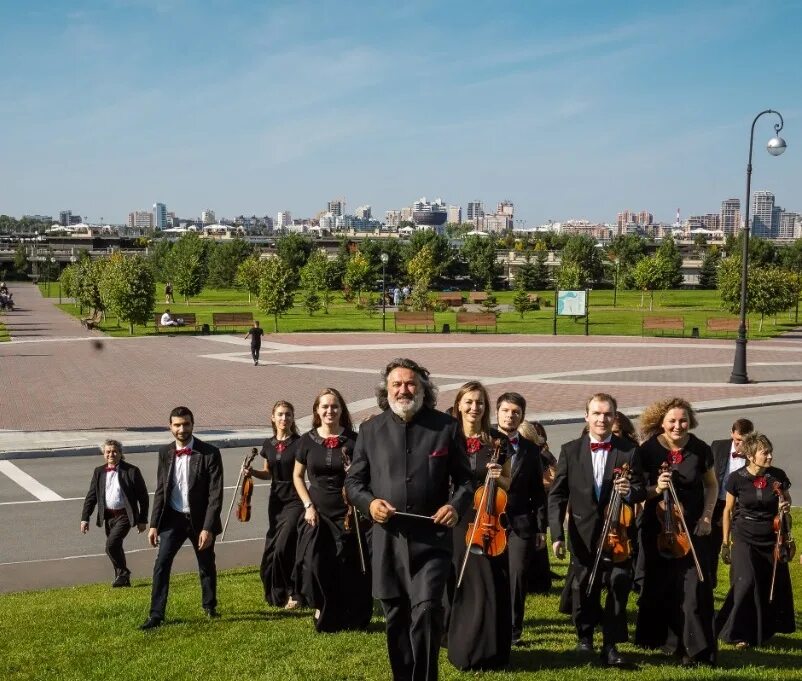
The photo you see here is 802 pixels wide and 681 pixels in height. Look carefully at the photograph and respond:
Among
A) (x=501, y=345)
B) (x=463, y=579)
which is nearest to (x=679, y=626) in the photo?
(x=463, y=579)

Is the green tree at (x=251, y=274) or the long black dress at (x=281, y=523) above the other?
the green tree at (x=251, y=274)

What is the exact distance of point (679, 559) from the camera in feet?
22.6

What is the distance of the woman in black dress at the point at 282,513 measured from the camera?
828 cm

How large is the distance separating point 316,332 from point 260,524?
33.3 m

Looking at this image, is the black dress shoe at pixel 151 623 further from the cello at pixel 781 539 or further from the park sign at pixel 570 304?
the park sign at pixel 570 304

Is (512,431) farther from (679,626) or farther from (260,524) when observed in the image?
(260,524)

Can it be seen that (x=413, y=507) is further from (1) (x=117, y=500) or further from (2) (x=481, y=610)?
(1) (x=117, y=500)

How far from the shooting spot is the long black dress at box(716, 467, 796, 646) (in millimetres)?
7539

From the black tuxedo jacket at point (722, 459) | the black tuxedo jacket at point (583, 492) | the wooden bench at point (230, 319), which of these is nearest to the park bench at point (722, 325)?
the wooden bench at point (230, 319)

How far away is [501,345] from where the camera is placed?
128 ft

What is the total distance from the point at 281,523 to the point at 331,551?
87cm

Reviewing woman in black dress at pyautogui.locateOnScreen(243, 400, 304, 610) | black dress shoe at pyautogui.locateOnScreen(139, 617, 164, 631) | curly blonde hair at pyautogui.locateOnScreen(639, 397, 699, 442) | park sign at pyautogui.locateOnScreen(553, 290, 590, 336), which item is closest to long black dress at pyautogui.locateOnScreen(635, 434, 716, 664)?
curly blonde hair at pyautogui.locateOnScreen(639, 397, 699, 442)

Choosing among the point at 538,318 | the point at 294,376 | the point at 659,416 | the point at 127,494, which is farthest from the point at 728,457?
the point at 538,318

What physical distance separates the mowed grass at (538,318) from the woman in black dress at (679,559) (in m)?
38.6
